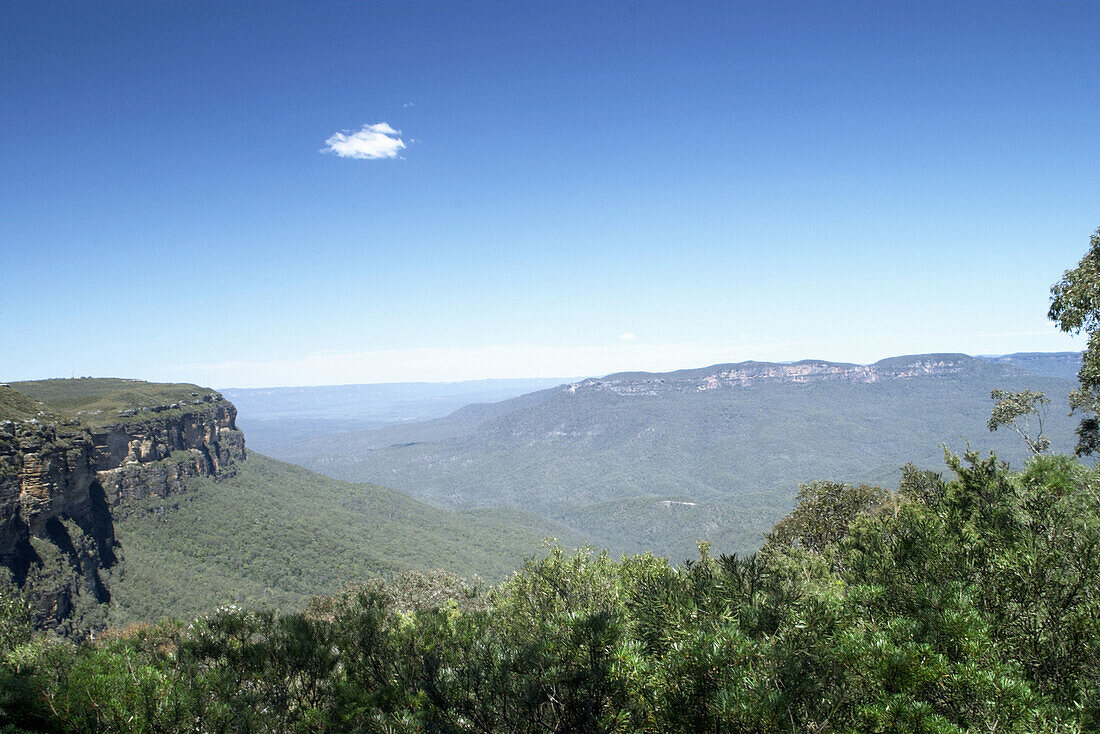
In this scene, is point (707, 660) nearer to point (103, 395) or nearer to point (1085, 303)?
point (1085, 303)

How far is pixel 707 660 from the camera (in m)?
6.05

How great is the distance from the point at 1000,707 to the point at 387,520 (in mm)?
151491

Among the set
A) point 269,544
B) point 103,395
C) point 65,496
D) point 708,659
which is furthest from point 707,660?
point 103,395

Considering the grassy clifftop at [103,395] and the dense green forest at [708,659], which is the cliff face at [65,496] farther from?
the dense green forest at [708,659]

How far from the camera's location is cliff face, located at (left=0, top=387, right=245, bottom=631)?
61156 millimetres

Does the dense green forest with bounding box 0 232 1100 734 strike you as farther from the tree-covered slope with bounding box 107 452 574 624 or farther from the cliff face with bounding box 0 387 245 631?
the cliff face with bounding box 0 387 245 631

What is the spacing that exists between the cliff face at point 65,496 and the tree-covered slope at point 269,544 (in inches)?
170

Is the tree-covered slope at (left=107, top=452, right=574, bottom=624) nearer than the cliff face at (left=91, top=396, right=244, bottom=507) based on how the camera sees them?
Yes

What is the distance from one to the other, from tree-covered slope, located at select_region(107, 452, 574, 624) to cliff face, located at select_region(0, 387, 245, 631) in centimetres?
Result: 431

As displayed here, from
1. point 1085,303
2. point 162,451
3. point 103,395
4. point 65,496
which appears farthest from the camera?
point 103,395

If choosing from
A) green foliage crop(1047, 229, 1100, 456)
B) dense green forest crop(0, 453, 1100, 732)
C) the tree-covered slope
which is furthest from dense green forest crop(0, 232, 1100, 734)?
the tree-covered slope

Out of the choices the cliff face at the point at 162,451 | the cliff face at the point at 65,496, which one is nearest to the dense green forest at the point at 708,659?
the cliff face at the point at 65,496

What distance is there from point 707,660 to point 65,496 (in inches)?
3722

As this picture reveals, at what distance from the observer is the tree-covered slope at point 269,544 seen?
256ft
